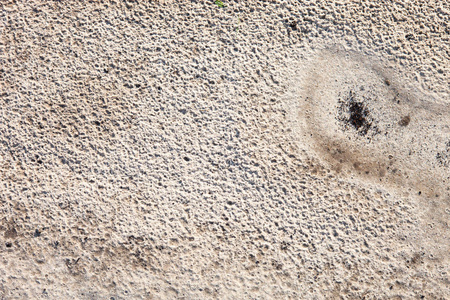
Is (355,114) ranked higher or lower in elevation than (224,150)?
higher

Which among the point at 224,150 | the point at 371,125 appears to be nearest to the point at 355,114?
the point at 371,125

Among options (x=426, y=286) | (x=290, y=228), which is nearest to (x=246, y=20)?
(x=290, y=228)

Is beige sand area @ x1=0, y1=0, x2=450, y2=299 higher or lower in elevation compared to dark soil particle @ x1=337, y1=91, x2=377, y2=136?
lower

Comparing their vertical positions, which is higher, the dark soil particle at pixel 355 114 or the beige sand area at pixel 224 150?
the dark soil particle at pixel 355 114

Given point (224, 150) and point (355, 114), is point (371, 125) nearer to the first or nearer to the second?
point (355, 114)
